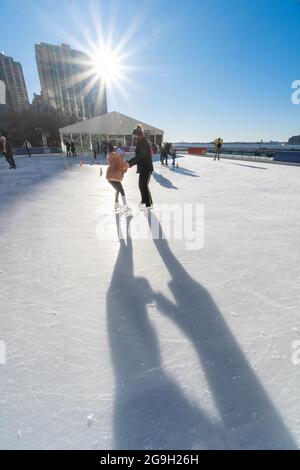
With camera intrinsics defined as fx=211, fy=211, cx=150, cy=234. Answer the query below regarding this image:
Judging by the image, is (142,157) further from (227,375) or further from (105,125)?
(105,125)

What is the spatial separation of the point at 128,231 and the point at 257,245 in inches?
69.3

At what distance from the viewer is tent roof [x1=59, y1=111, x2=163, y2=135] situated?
75.6ft

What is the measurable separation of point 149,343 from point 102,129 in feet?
84.9

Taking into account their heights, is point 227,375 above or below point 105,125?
below

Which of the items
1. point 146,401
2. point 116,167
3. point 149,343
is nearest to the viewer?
point 146,401

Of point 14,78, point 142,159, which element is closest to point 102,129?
point 142,159

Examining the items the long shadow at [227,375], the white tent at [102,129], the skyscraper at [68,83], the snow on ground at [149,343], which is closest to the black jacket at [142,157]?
the snow on ground at [149,343]

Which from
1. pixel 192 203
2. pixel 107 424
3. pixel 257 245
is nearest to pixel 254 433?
pixel 107 424

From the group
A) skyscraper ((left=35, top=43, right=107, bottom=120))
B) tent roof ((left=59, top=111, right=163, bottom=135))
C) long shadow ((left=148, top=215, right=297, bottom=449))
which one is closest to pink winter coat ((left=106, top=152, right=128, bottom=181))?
long shadow ((left=148, top=215, right=297, bottom=449))

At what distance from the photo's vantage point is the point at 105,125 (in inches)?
928

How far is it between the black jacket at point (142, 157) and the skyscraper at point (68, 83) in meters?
87.0

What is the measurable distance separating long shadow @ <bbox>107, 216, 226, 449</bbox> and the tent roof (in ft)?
83.7

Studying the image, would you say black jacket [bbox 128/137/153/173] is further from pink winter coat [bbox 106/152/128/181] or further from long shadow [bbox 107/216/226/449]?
long shadow [bbox 107/216/226/449]
